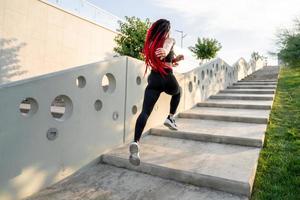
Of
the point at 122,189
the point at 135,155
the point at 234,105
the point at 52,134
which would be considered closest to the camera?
the point at 122,189

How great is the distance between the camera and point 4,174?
234cm

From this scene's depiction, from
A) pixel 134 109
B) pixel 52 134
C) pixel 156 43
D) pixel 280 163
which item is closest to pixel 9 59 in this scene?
pixel 134 109

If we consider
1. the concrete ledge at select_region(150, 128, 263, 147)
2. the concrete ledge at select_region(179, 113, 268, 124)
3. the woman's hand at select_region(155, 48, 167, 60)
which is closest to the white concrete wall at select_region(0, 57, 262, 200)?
the concrete ledge at select_region(150, 128, 263, 147)

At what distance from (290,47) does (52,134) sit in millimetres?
13340

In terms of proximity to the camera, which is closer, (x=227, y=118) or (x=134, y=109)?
(x=134, y=109)

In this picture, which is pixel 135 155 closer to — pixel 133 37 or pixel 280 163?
pixel 280 163

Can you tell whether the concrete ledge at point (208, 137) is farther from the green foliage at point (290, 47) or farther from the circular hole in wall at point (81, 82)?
the green foliage at point (290, 47)

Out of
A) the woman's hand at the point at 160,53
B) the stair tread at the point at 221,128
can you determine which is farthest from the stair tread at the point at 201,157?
the woman's hand at the point at 160,53

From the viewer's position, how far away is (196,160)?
298 centimetres

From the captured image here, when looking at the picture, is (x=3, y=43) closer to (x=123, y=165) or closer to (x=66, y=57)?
(x=66, y=57)

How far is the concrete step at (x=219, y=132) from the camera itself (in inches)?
136

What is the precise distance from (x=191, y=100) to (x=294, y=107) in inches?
82.7

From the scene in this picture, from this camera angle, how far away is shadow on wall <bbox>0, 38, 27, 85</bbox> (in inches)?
339

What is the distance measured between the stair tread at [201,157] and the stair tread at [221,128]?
0.22 m
